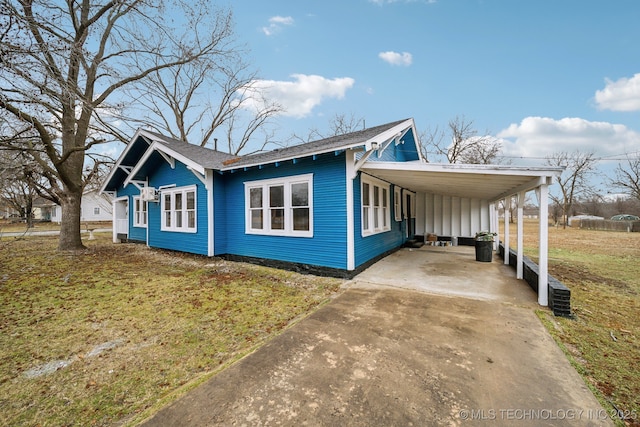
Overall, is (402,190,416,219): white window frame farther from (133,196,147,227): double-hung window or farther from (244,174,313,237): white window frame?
(133,196,147,227): double-hung window

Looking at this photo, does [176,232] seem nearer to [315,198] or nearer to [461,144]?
[315,198]

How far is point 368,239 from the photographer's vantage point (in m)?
7.35

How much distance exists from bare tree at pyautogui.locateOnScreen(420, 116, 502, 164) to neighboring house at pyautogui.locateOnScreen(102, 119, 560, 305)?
15051 millimetres

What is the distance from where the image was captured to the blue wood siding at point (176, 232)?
8.98 m

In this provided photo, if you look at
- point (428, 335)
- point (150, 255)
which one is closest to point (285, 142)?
point (150, 255)

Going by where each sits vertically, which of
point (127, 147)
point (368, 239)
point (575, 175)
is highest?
point (575, 175)

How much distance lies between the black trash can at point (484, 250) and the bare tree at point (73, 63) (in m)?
10.2

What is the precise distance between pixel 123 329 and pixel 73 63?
5454mm

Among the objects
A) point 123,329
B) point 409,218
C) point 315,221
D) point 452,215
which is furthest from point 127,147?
point 452,215

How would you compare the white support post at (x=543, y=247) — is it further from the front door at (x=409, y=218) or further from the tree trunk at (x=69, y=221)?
the tree trunk at (x=69, y=221)

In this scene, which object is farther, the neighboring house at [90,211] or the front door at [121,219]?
the neighboring house at [90,211]


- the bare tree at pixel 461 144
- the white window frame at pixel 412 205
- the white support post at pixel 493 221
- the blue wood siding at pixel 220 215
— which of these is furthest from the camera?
the bare tree at pixel 461 144

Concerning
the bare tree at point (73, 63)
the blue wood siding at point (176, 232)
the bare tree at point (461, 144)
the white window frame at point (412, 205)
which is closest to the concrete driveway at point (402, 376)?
the bare tree at point (73, 63)

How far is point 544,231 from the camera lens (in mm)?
4457
